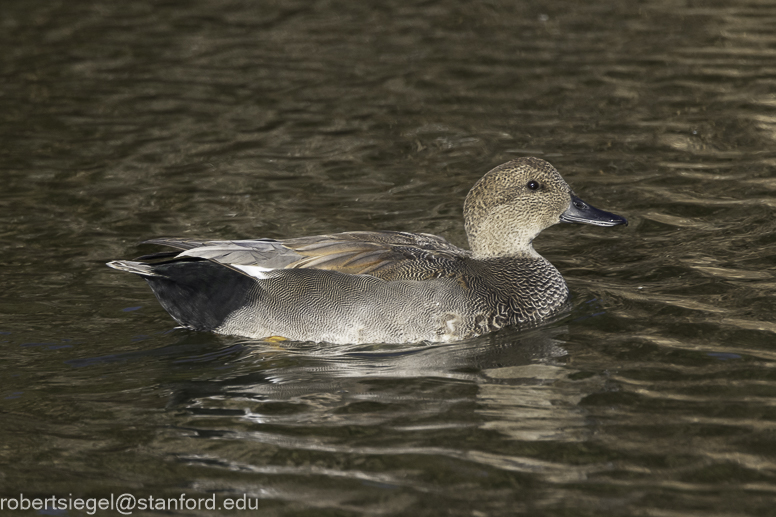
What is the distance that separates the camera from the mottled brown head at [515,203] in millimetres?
6828

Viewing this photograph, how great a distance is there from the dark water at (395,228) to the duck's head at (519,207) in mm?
552

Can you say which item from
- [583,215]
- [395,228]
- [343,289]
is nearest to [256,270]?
[343,289]

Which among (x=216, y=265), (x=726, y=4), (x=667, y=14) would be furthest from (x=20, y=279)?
(x=726, y=4)

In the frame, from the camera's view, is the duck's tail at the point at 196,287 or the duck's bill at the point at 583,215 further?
the duck's bill at the point at 583,215

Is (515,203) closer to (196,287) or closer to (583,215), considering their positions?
(583,215)

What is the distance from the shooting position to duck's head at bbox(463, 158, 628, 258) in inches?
269

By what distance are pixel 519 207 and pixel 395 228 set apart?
61.8 inches

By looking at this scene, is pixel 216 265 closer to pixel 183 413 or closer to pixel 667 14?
pixel 183 413

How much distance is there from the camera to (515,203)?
6.84m

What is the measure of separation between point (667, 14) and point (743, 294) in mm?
8026

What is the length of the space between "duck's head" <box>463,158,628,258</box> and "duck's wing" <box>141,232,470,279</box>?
0.55 m

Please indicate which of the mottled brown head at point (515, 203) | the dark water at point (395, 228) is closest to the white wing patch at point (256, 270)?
the dark water at point (395, 228)

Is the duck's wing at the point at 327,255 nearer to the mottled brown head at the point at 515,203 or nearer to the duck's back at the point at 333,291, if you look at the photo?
the duck's back at the point at 333,291

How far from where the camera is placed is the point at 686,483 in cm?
439
